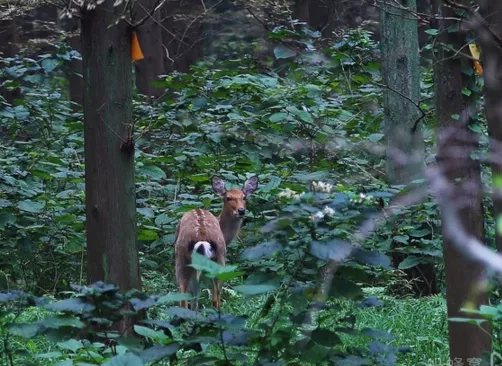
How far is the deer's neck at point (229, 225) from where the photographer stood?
10.1 m

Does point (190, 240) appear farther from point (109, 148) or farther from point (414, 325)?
point (109, 148)

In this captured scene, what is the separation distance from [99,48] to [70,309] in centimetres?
247

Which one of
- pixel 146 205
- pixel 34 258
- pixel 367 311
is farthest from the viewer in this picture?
pixel 146 205

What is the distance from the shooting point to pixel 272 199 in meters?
9.90

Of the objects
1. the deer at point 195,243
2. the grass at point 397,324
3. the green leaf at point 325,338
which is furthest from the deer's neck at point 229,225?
the green leaf at point 325,338

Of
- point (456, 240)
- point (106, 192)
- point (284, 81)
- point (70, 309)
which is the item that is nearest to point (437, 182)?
point (456, 240)

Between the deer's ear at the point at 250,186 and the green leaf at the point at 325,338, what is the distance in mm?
5706

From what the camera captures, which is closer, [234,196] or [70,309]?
[70,309]

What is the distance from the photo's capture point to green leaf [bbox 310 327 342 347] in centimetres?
365

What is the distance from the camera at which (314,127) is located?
9961mm

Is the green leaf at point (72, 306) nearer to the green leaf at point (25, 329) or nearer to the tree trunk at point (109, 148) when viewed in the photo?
the green leaf at point (25, 329)

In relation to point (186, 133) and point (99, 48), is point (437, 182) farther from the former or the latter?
point (186, 133)

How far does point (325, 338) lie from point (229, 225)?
21.5 ft

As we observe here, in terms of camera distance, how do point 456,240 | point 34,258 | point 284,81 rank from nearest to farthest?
point 456,240
point 34,258
point 284,81
